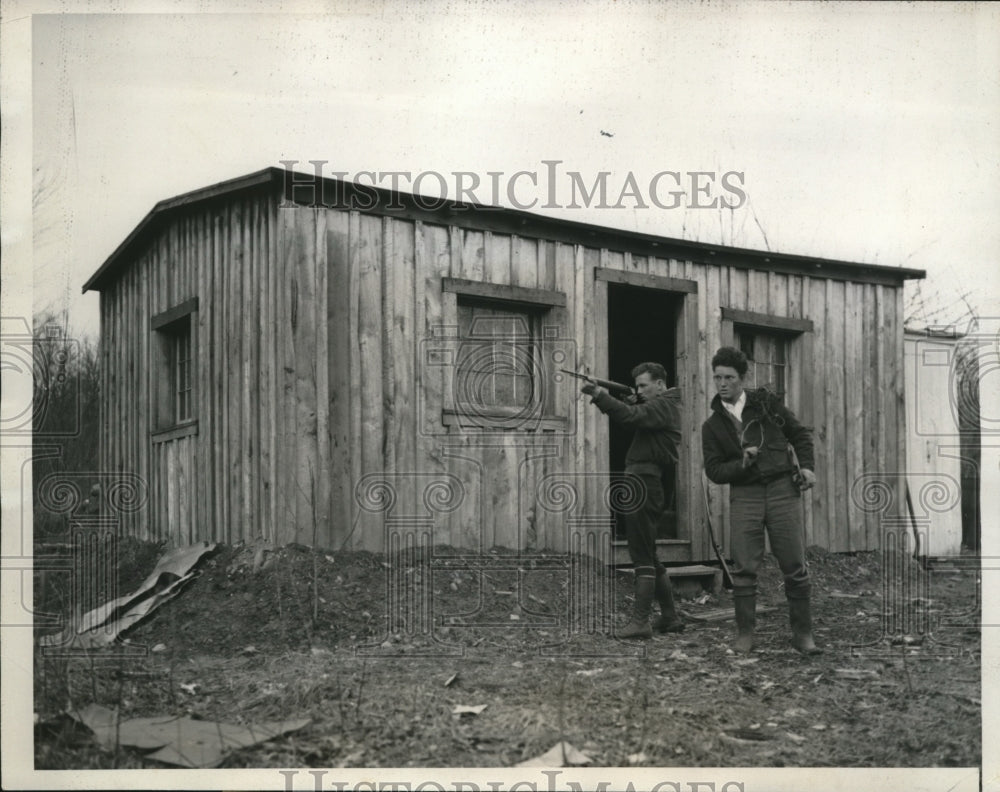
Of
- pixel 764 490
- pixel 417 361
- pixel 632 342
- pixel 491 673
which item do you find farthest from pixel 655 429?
pixel 632 342

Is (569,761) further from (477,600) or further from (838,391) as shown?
(838,391)

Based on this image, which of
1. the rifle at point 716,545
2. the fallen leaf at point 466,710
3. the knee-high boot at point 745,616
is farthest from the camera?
the rifle at point 716,545

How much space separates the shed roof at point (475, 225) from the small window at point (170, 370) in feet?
3.18

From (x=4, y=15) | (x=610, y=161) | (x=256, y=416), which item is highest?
(x=4, y=15)

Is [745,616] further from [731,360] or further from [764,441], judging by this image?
[731,360]

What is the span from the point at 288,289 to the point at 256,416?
114cm

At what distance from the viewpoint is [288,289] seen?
8.02 meters

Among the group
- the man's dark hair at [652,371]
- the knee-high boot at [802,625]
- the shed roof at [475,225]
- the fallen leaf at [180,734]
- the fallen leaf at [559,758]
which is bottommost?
the fallen leaf at [559,758]

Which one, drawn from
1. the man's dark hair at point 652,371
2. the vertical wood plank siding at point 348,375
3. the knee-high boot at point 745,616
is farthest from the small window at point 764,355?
the knee-high boot at point 745,616

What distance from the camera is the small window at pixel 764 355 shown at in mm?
10758

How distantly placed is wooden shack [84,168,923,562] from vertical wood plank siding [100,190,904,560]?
0.07 feet

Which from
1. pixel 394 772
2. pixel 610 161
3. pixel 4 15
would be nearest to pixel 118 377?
pixel 4 15

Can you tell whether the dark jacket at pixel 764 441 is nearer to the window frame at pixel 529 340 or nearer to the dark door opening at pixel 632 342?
the window frame at pixel 529 340

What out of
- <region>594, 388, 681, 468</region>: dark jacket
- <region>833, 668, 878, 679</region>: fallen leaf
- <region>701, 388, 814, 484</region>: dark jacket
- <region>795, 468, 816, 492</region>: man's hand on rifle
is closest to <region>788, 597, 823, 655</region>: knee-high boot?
<region>833, 668, 878, 679</region>: fallen leaf
